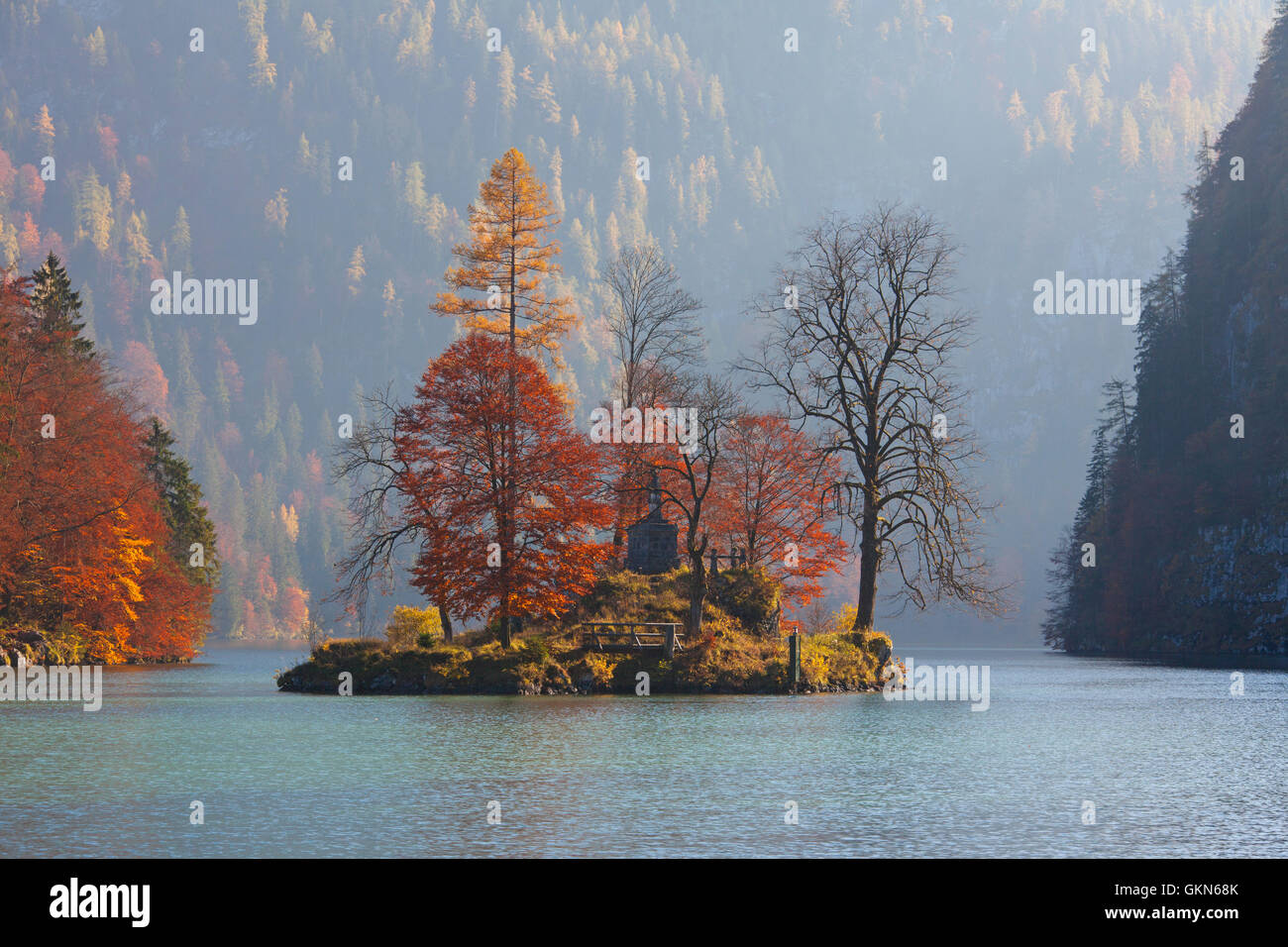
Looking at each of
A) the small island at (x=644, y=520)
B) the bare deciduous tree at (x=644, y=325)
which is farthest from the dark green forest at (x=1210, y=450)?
the bare deciduous tree at (x=644, y=325)

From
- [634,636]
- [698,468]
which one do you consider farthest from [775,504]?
[634,636]

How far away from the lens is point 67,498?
64.6 m

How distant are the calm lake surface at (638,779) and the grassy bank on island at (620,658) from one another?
360cm

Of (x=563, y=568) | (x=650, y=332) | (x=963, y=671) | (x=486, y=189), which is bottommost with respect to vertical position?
(x=963, y=671)

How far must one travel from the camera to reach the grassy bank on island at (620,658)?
5091cm

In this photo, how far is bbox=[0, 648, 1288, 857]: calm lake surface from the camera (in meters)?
20.3

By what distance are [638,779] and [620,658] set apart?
25397 mm

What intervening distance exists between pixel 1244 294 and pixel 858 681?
238ft

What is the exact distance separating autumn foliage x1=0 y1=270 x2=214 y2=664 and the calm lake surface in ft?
63.2

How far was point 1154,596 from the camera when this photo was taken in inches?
Result: 4333

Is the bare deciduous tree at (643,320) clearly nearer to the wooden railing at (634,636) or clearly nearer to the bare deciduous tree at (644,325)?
the bare deciduous tree at (644,325)
